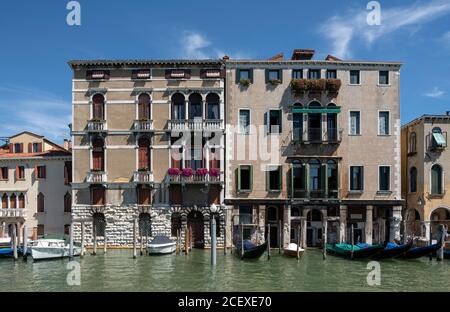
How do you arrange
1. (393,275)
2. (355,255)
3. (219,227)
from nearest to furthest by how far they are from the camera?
1. (393,275)
2. (355,255)
3. (219,227)

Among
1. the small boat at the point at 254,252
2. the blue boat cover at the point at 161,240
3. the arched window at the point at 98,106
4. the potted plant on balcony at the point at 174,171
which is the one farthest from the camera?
the arched window at the point at 98,106

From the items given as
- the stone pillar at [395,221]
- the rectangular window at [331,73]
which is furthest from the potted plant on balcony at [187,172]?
the stone pillar at [395,221]

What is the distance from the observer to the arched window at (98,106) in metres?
25.7

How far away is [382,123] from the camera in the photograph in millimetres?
25531

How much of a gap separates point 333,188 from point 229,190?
17.5ft

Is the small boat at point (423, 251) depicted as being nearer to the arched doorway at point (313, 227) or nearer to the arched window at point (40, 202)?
the arched doorway at point (313, 227)

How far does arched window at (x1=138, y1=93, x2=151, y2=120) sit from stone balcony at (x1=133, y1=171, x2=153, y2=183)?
2.93 meters

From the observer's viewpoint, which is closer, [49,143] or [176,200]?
[176,200]

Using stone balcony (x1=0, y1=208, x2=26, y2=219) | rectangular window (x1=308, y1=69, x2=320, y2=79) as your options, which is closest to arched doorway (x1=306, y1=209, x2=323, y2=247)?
rectangular window (x1=308, y1=69, x2=320, y2=79)

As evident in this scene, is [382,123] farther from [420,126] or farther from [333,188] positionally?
[333,188]

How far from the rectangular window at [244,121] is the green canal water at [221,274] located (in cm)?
674

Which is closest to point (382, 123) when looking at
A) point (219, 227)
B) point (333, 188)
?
point (333, 188)

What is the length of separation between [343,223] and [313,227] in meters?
1.54

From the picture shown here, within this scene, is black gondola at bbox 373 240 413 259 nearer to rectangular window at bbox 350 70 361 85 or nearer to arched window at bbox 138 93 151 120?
rectangular window at bbox 350 70 361 85
